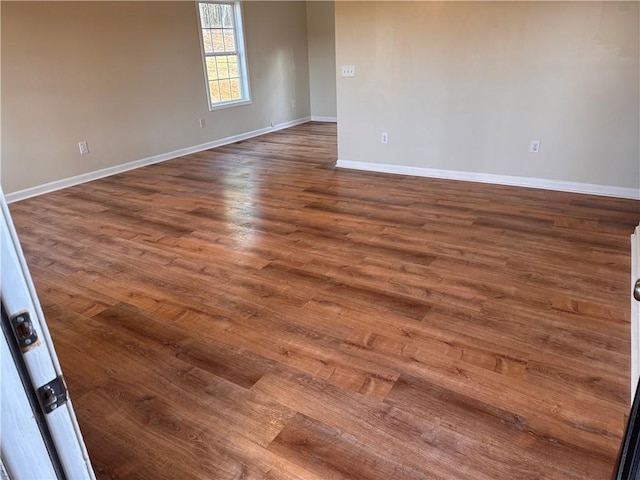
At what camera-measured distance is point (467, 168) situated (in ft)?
15.1

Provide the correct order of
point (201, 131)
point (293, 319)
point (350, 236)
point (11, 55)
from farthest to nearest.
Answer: point (201, 131) < point (11, 55) < point (350, 236) < point (293, 319)

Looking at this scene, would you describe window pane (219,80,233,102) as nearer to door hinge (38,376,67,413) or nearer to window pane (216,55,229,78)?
Answer: window pane (216,55,229,78)

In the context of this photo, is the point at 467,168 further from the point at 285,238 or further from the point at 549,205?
the point at 285,238

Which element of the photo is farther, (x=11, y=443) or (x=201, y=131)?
(x=201, y=131)

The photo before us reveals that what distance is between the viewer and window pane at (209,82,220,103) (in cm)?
662

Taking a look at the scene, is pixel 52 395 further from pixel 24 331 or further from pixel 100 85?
pixel 100 85

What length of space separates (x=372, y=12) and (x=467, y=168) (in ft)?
6.14

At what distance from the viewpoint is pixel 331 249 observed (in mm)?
3154

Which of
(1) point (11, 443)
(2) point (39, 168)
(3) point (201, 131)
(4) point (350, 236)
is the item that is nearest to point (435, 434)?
(1) point (11, 443)

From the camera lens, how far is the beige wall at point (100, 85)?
14.5 ft

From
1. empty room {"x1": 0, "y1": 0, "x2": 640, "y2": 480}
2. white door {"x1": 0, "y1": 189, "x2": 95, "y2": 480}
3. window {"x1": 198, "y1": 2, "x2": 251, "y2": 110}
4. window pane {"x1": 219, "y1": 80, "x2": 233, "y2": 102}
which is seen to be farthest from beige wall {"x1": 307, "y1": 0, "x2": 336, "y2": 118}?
white door {"x1": 0, "y1": 189, "x2": 95, "y2": 480}

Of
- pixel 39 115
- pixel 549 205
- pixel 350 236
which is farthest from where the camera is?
pixel 39 115

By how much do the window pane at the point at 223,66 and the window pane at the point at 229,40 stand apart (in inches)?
5.7

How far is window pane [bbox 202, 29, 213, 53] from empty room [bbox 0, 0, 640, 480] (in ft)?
0.09
